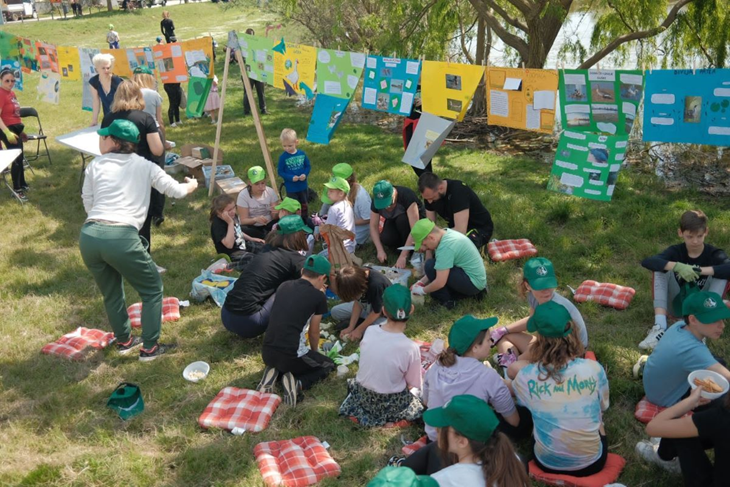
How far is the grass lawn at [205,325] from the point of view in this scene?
4137 mm

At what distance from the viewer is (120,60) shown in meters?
11.6

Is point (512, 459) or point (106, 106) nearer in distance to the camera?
point (512, 459)

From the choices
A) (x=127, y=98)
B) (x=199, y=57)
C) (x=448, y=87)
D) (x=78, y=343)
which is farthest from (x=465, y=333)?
(x=199, y=57)

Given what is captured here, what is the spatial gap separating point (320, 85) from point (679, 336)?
6.17 metres

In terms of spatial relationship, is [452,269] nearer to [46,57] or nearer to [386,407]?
[386,407]

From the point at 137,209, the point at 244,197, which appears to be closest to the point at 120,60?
the point at 244,197

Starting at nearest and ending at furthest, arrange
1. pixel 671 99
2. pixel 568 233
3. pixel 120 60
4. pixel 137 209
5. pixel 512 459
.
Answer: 1. pixel 512 459
2. pixel 137 209
3. pixel 671 99
4. pixel 568 233
5. pixel 120 60

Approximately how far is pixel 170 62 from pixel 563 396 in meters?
9.72

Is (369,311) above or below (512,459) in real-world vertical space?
below

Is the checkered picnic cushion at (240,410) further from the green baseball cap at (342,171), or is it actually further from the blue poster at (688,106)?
the blue poster at (688,106)

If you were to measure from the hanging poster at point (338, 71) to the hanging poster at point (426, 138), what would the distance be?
1121 millimetres

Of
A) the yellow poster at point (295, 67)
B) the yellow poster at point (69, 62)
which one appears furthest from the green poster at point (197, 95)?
the yellow poster at point (295, 67)

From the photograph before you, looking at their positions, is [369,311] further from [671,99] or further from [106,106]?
[106,106]

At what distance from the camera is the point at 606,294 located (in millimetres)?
5871
